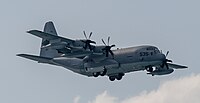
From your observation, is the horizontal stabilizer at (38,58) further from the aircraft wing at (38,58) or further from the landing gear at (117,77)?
the landing gear at (117,77)

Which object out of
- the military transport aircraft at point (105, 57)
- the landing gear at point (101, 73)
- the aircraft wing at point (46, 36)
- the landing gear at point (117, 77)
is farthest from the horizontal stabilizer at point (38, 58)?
the landing gear at point (117, 77)

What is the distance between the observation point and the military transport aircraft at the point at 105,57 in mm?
73250

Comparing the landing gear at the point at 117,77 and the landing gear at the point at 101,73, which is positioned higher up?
the landing gear at the point at 101,73

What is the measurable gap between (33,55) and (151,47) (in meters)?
14.5

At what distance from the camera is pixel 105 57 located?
75125 mm

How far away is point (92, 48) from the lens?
7456cm

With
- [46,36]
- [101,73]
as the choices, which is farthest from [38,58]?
[101,73]

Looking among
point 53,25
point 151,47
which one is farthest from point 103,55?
point 53,25

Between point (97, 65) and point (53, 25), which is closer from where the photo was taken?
point (97, 65)

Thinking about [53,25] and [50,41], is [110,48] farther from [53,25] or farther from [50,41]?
[53,25]

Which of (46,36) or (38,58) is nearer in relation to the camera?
(46,36)

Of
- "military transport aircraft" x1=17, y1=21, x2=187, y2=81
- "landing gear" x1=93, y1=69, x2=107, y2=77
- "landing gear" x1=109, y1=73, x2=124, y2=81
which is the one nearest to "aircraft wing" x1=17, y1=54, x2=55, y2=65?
"military transport aircraft" x1=17, y1=21, x2=187, y2=81

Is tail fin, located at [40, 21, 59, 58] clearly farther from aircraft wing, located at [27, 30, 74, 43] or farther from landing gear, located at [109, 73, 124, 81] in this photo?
landing gear, located at [109, 73, 124, 81]

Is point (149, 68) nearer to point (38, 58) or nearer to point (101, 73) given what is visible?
point (101, 73)
